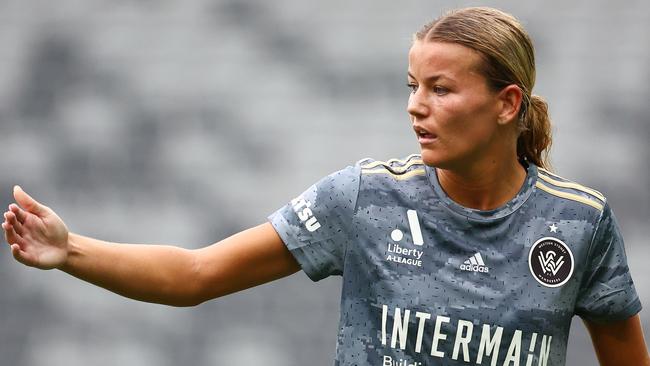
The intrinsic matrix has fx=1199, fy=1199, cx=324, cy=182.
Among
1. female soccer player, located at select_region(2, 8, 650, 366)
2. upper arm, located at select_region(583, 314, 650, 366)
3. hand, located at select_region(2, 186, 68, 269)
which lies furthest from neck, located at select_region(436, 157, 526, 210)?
hand, located at select_region(2, 186, 68, 269)

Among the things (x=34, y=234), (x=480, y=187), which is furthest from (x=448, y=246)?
(x=34, y=234)

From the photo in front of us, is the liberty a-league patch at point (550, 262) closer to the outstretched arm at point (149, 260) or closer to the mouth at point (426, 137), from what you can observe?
the mouth at point (426, 137)

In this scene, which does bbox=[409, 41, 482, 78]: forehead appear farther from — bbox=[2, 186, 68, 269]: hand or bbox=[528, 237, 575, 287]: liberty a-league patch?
bbox=[2, 186, 68, 269]: hand

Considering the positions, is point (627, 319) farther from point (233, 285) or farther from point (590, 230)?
point (233, 285)

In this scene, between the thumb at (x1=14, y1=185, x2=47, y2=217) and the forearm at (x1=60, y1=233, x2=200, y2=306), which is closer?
the thumb at (x1=14, y1=185, x2=47, y2=217)

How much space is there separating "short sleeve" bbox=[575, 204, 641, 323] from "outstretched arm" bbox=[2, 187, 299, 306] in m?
0.72

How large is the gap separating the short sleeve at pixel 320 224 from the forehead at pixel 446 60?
1.06ft

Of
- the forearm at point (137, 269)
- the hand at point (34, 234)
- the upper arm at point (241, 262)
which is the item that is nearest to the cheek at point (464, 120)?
the upper arm at point (241, 262)

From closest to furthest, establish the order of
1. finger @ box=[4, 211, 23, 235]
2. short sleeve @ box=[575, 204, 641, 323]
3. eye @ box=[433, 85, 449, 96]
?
finger @ box=[4, 211, 23, 235] < eye @ box=[433, 85, 449, 96] < short sleeve @ box=[575, 204, 641, 323]

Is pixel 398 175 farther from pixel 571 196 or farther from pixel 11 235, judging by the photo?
pixel 11 235

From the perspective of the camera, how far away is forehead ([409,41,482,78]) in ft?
9.23

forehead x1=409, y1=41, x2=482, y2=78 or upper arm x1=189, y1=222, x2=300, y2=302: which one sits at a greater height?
forehead x1=409, y1=41, x2=482, y2=78

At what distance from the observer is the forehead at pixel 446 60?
9.23ft

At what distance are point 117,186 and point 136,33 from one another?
2.78 feet
